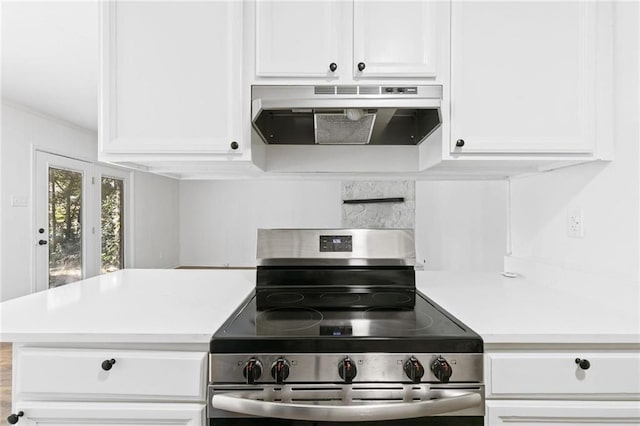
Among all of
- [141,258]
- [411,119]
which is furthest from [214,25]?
[141,258]

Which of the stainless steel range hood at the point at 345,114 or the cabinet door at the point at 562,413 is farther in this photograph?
the stainless steel range hood at the point at 345,114

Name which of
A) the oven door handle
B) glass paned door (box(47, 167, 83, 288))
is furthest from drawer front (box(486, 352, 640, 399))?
glass paned door (box(47, 167, 83, 288))

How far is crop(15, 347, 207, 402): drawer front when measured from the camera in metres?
1.01

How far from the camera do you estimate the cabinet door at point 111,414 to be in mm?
1014

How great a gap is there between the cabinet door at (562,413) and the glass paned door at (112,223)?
18.4 ft

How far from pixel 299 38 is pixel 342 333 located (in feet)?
3.40

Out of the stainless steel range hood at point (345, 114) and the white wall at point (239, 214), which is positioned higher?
the stainless steel range hood at point (345, 114)

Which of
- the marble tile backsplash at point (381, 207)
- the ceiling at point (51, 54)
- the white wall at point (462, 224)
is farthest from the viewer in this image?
the marble tile backsplash at point (381, 207)

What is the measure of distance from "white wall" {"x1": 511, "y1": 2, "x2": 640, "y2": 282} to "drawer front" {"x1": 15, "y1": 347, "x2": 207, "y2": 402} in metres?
1.42

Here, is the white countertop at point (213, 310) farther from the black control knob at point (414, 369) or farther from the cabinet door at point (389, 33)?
the cabinet door at point (389, 33)

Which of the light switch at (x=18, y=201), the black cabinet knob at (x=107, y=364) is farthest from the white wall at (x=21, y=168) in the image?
the black cabinet knob at (x=107, y=364)

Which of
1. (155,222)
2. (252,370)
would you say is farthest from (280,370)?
(155,222)

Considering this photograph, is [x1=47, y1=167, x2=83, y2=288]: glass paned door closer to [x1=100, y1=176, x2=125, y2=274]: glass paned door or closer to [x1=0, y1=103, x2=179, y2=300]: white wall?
[x1=0, y1=103, x2=179, y2=300]: white wall

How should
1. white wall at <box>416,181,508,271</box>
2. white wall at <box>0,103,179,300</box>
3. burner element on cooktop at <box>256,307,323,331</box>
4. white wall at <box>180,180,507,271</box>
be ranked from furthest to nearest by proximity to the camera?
1. white wall at <box>180,180,507,271</box>
2. white wall at <box>0,103,179,300</box>
3. white wall at <box>416,181,508,271</box>
4. burner element on cooktop at <box>256,307,323,331</box>
